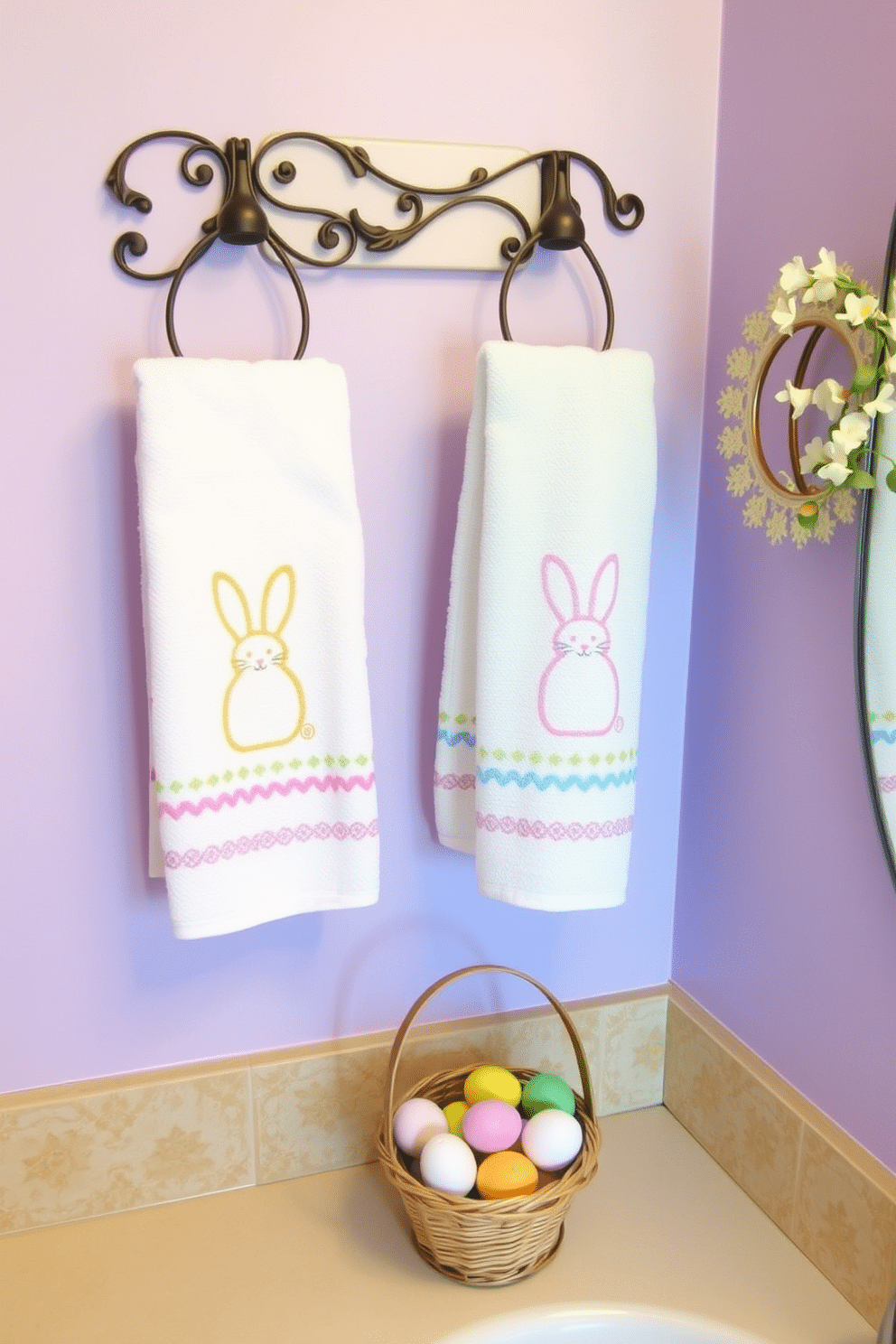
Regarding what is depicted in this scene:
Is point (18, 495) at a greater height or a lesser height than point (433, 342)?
lesser

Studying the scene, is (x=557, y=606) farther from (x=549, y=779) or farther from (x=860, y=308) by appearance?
(x=860, y=308)

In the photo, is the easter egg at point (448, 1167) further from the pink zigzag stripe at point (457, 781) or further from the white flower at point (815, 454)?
the white flower at point (815, 454)

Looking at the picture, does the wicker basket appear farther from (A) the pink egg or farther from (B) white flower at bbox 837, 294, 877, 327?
(B) white flower at bbox 837, 294, 877, 327

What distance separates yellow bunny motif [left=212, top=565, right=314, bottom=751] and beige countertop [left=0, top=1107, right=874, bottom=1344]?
0.51m

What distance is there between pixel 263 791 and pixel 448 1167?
38 centimetres

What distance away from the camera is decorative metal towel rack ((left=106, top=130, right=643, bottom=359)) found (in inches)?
39.7

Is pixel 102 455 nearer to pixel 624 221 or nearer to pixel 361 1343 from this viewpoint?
pixel 624 221

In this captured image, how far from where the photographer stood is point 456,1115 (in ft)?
3.72

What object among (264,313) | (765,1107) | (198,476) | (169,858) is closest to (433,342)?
(264,313)

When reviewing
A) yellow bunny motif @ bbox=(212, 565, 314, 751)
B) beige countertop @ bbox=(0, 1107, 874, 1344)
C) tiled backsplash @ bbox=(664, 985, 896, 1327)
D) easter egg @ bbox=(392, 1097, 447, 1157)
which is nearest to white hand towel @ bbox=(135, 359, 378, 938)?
yellow bunny motif @ bbox=(212, 565, 314, 751)

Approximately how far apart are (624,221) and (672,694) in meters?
0.51

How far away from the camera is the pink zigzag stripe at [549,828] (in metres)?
1.05

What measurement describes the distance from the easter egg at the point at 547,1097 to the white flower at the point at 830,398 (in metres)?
0.68

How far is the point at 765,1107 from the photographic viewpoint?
1.16 meters
